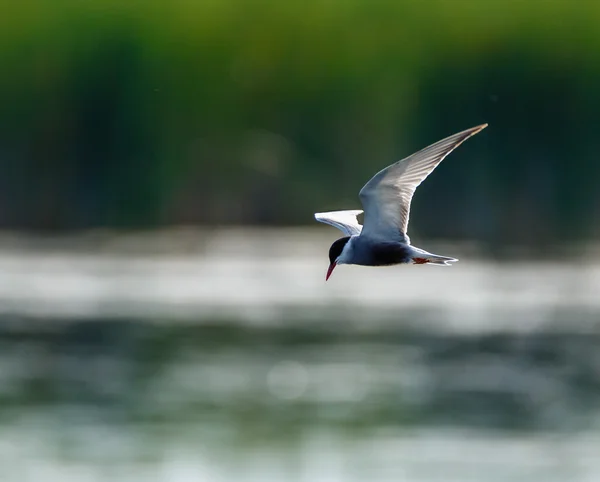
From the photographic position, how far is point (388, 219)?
8086 mm

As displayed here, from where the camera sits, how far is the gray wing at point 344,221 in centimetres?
845

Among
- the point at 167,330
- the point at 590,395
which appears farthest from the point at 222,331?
the point at 590,395

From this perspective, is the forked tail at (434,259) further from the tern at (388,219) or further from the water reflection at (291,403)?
the water reflection at (291,403)

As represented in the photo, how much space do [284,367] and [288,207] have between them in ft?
14.8

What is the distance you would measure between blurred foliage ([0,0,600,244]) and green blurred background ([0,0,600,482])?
0.04 metres

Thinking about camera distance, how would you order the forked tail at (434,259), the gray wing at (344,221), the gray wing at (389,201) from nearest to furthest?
1. the forked tail at (434,259)
2. the gray wing at (389,201)
3. the gray wing at (344,221)

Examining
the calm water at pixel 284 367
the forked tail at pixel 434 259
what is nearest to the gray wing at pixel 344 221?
the forked tail at pixel 434 259

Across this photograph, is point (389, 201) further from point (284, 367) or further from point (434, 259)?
point (284, 367)

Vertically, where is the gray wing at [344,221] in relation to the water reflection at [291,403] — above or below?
above

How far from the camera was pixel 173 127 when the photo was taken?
2334 centimetres

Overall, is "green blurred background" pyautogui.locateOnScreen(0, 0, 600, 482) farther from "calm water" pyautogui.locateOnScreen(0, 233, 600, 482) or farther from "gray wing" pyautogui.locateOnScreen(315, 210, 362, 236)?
"gray wing" pyautogui.locateOnScreen(315, 210, 362, 236)

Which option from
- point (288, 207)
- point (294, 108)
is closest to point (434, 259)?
point (294, 108)

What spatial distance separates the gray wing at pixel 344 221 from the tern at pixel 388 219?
276 mm

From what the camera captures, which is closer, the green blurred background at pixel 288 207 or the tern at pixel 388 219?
the tern at pixel 388 219
